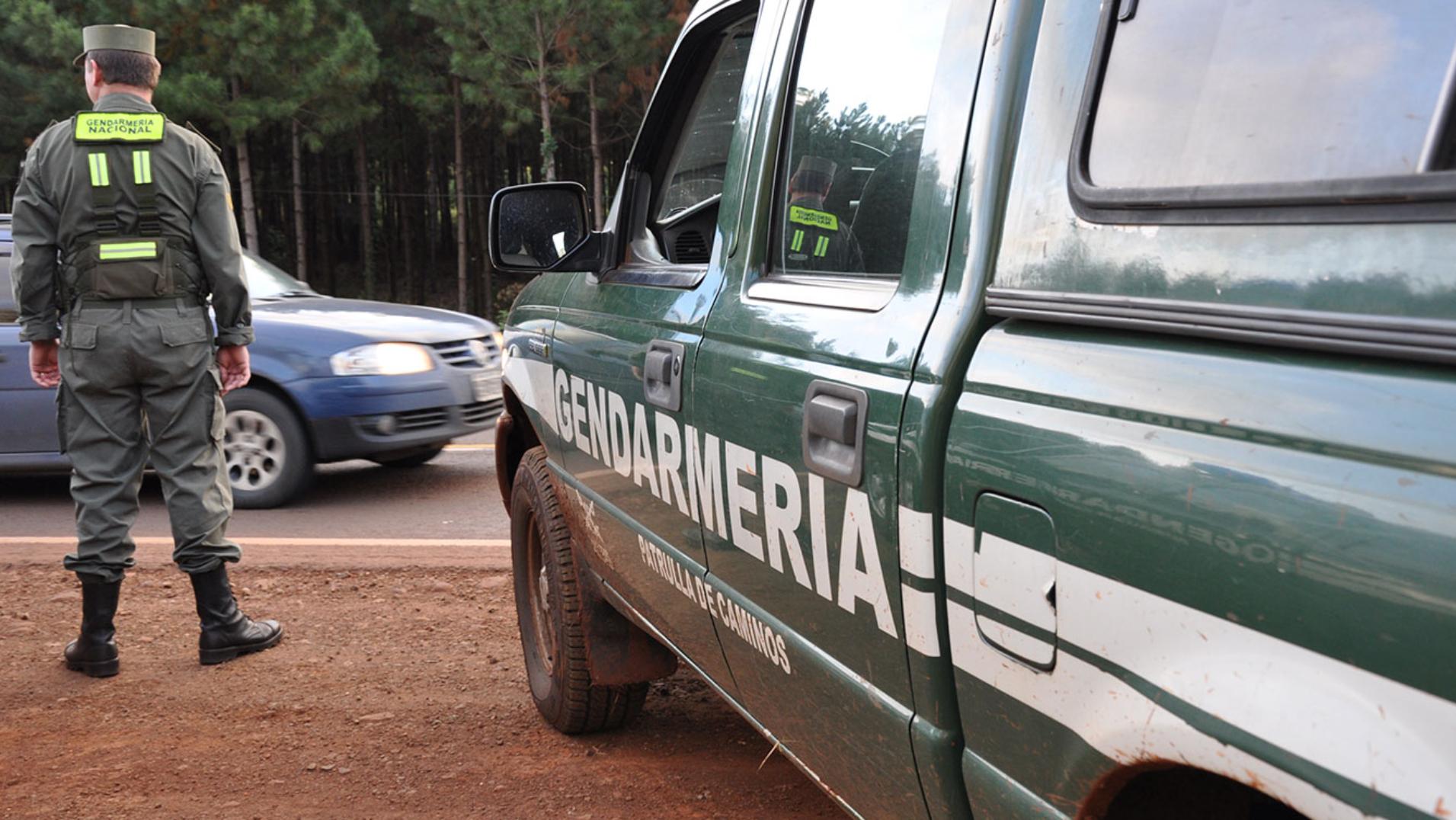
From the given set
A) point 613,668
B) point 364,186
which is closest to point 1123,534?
point 613,668

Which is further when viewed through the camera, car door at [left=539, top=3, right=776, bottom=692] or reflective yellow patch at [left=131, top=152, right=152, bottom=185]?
reflective yellow patch at [left=131, top=152, right=152, bottom=185]

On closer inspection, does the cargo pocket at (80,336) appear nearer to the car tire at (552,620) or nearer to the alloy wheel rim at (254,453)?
the car tire at (552,620)

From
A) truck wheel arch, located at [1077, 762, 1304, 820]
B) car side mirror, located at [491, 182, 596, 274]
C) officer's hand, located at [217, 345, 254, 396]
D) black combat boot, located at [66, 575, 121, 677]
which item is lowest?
black combat boot, located at [66, 575, 121, 677]

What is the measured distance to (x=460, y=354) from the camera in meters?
7.59

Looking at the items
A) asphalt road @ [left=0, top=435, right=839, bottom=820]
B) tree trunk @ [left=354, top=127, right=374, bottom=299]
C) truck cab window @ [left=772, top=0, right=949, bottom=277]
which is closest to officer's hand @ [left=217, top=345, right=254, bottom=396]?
asphalt road @ [left=0, top=435, right=839, bottom=820]

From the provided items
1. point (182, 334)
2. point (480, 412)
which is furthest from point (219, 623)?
point (480, 412)

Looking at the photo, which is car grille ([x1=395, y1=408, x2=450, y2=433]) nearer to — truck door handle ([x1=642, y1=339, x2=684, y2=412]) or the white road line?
the white road line

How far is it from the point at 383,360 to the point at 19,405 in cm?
194

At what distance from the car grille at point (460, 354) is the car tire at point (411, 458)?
1.58 feet

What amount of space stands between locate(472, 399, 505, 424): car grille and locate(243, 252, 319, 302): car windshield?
1274 millimetres

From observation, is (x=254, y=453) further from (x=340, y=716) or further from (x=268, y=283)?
(x=340, y=716)

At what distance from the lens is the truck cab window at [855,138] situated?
193cm

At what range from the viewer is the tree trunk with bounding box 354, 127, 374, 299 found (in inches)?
1433

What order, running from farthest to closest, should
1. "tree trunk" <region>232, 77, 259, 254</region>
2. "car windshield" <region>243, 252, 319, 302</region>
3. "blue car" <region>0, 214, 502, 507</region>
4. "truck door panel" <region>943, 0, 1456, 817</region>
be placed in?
"tree trunk" <region>232, 77, 259, 254</region>
"car windshield" <region>243, 252, 319, 302</region>
"blue car" <region>0, 214, 502, 507</region>
"truck door panel" <region>943, 0, 1456, 817</region>
